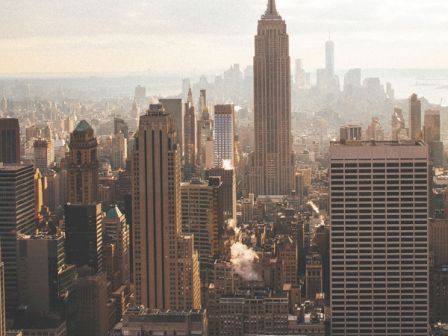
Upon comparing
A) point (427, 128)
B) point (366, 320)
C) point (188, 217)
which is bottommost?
point (366, 320)

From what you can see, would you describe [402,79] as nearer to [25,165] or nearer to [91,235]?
[91,235]

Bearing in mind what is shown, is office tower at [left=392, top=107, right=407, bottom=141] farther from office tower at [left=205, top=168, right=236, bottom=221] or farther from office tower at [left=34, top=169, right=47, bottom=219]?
office tower at [left=34, top=169, right=47, bottom=219]

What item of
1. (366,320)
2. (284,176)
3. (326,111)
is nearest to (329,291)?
(366,320)

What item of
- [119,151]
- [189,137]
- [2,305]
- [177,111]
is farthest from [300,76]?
[2,305]

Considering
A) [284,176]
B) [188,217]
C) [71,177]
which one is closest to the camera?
[188,217]

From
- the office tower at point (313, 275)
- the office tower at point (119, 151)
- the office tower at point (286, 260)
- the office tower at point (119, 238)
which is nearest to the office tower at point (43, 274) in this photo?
the office tower at point (119, 238)

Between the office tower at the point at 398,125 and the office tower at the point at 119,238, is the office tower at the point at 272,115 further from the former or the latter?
the office tower at the point at 119,238
